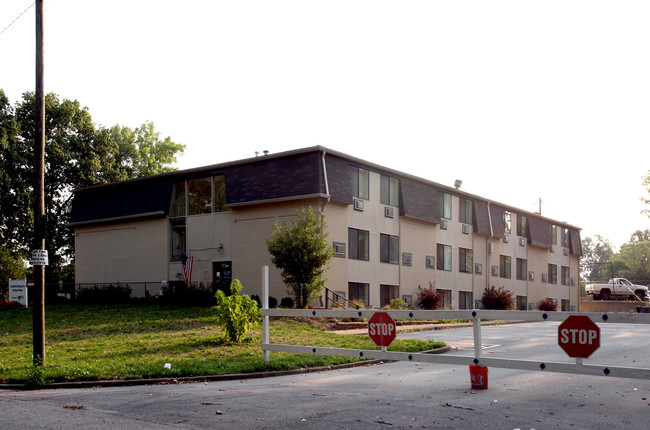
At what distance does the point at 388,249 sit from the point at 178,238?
1120 centimetres

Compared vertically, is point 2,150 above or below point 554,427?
above

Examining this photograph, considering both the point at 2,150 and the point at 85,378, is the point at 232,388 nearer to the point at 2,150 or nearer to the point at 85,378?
the point at 85,378

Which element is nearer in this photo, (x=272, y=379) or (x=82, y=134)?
(x=272, y=379)

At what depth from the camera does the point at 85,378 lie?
40.7 ft

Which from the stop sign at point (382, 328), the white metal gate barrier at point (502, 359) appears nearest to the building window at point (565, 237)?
the white metal gate barrier at point (502, 359)

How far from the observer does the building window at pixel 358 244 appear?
31.5 meters

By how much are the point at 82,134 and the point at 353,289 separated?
26.1 meters

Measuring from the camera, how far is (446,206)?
38.8 m

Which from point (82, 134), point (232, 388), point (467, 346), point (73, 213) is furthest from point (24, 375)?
point (82, 134)

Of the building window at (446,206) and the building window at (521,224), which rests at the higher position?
the building window at (446,206)

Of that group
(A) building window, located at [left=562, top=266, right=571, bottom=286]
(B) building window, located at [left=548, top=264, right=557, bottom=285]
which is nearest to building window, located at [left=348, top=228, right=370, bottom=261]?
(B) building window, located at [left=548, top=264, right=557, bottom=285]

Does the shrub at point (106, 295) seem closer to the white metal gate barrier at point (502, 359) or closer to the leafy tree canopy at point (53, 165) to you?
the leafy tree canopy at point (53, 165)

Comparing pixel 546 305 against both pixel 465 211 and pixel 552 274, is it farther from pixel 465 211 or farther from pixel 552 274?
pixel 465 211

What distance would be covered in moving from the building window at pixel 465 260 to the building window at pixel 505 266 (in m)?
4.43
